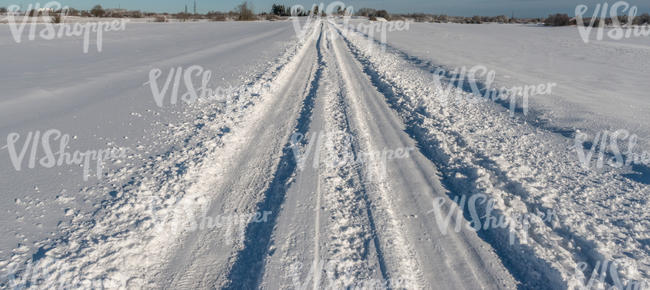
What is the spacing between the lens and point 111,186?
397 cm

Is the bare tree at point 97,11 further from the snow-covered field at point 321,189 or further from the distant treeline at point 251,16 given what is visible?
the snow-covered field at point 321,189

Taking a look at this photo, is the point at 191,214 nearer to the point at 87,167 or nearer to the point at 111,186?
the point at 111,186

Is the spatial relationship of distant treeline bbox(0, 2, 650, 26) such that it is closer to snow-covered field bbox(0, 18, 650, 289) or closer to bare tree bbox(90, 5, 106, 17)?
bare tree bbox(90, 5, 106, 17)

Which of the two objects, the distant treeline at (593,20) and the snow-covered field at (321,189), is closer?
the snow-covered field at (321,189)

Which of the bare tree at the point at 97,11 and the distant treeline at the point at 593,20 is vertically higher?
the bare tree at the point at 97,11

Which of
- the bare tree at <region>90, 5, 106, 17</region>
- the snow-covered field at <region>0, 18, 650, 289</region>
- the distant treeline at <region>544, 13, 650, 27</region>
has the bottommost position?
the snow-covered field at <region>0, 18, 650, 289</region>

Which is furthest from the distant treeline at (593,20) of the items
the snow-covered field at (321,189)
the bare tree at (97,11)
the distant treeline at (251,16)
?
the bare tree at (97,11)

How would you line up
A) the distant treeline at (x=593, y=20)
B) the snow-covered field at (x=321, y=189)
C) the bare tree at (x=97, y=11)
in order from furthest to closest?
the bare tree at (x=97, y=11) < the distant treeline at (x=593, y=20) < the snow-covered field at (x=321, y=189)

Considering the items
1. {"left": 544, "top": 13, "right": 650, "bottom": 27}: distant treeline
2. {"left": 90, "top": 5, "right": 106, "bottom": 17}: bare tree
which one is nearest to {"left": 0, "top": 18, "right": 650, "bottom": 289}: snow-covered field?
{"left": 544, "top": 13, "right": 650, "bottom": 27}: distant treeline

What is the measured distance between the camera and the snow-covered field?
9.42ft

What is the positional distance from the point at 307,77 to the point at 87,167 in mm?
6686

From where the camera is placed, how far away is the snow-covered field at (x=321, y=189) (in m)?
2.87

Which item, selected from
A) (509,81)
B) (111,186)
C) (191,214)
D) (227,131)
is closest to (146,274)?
(191,214)

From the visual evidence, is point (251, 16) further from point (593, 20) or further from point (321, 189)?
point (321, 189)
